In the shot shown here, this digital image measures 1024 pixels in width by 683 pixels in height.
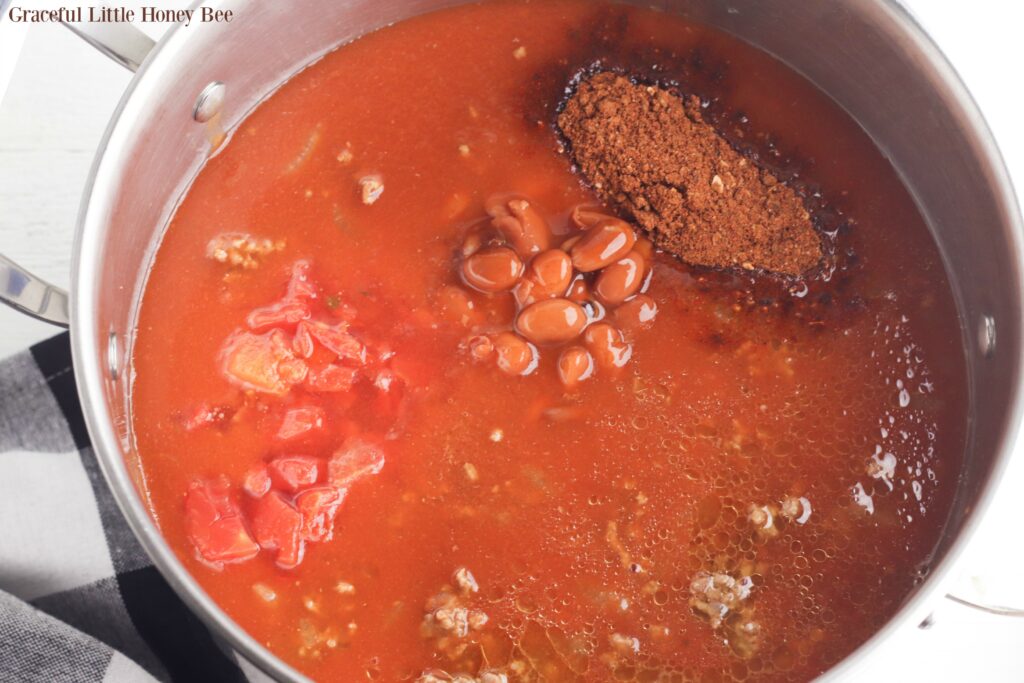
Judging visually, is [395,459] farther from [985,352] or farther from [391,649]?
[985,352]

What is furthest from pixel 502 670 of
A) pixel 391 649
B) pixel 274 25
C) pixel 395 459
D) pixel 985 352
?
pixel 274 25

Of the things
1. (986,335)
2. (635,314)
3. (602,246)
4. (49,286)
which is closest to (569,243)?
(602,246)

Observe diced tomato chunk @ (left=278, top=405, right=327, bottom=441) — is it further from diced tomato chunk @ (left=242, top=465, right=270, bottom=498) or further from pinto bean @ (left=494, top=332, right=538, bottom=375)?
pinto bean @ (left=494, top=332, right=538, bottom=375)

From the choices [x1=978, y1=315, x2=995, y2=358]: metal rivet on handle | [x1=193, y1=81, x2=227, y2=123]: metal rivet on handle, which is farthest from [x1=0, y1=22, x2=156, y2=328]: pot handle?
[x1=978, y1=315, x2=995, y2=358]: metal rivet on handle

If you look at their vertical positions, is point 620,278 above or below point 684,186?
below

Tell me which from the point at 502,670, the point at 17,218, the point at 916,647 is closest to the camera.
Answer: the point at 502,670

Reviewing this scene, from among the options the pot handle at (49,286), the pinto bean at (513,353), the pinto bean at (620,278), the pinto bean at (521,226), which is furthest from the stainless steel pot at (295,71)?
the pinto bean at (513,353)

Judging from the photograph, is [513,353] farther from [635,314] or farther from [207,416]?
[207,416]
